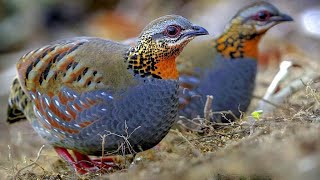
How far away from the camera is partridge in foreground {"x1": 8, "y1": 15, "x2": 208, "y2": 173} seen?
15.9 feet

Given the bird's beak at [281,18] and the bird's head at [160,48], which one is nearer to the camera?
the bird's head at [160,48]

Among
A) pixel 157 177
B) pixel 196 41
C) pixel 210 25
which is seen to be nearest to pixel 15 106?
pixel 196 41

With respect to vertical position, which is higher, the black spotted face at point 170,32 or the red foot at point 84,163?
the black spotted face at point 170,32

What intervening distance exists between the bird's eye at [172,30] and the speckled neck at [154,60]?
0.08 metres

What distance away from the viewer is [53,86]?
202 inches

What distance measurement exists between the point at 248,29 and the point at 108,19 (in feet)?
20.8

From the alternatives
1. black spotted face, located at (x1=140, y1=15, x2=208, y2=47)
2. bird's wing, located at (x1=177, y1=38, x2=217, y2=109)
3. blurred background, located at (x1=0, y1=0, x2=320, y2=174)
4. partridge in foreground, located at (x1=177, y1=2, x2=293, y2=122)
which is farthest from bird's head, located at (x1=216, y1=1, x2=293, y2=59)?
blurred background, located at (x1=0, y1=0, x2=320, y2=174)

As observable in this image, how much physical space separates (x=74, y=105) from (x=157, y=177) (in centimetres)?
162

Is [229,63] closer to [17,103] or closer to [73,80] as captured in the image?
[73,80]

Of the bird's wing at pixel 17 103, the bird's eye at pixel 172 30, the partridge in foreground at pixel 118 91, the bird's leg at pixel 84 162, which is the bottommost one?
the bird's leg at pixel 84 162

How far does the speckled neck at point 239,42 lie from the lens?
6.43 m

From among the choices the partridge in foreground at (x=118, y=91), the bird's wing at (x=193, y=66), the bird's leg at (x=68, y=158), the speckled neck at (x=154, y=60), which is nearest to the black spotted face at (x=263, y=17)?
the bird's wing at (x=193, y=66)

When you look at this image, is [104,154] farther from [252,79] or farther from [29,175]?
[252,79]

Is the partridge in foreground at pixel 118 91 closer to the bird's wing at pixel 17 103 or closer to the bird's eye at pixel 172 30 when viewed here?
the bird's eye at pixel 172 30
